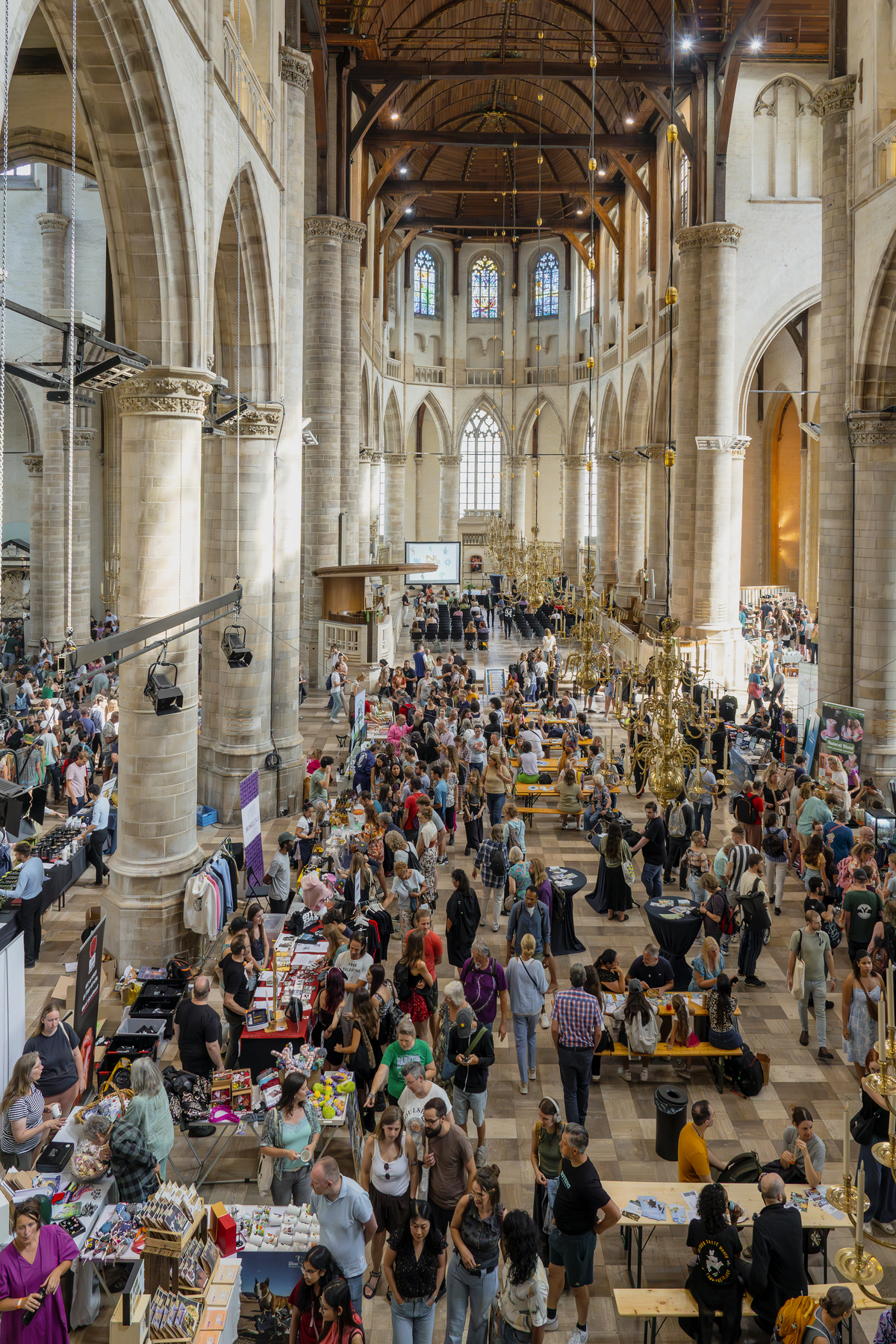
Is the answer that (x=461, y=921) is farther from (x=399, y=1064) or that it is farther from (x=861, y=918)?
(x=861, y=918)

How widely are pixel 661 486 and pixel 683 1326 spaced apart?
24.3 metres

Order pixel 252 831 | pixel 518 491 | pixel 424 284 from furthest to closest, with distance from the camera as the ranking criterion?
pixel 518 491, pixel 424 284, pixel 252 831

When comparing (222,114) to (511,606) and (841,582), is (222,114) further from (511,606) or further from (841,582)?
(511,606)

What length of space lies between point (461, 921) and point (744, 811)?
454cm

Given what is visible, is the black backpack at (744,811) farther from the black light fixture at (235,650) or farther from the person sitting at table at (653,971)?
the black light fixture at (235,650)

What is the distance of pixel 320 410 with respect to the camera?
76.3 ft

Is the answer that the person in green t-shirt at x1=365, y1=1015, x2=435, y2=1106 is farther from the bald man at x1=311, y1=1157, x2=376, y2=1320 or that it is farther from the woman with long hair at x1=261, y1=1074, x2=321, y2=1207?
the bald man at x1=311, y1=1157, x2=376, y2=1320

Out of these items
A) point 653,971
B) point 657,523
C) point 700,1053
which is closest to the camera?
point 700,1053

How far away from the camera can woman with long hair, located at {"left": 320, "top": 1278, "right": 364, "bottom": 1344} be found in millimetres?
4352

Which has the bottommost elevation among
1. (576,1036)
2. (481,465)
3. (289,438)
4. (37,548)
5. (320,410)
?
(576,1036)

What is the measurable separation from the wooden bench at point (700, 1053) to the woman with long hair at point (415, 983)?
1.35 meters

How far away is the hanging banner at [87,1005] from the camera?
23.5 ft

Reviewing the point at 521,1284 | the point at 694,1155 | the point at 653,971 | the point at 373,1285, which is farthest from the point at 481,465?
the point at 521,1284

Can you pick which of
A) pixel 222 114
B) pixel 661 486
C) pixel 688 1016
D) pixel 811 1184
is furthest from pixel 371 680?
pixel 811 1184
